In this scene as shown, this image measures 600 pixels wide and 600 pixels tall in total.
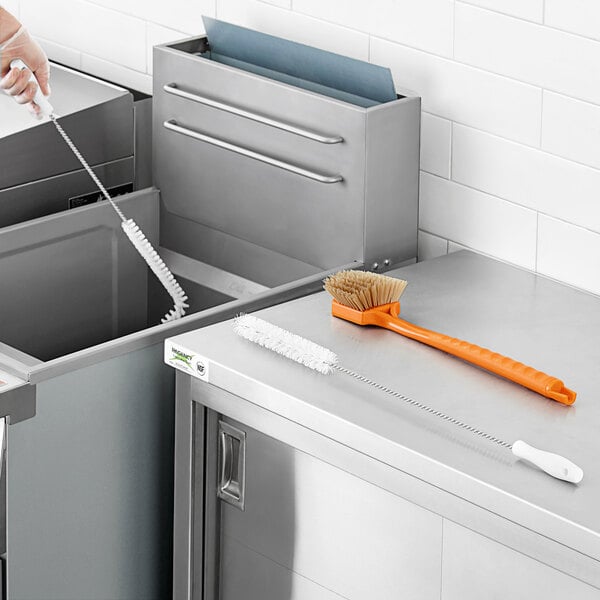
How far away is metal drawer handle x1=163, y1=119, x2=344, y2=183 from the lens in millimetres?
1949

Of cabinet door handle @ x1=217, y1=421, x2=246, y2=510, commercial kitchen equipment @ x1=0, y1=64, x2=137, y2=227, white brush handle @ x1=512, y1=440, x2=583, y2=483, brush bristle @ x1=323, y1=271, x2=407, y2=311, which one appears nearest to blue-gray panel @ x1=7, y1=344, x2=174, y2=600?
cabinet door handle @ x1=217, y1=421, x2=246, y2=510

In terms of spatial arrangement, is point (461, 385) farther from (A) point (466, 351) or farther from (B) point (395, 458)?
(B) point (395, 458)

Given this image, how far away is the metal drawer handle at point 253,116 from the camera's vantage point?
1924 millimetres

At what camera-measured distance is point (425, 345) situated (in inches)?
66.7

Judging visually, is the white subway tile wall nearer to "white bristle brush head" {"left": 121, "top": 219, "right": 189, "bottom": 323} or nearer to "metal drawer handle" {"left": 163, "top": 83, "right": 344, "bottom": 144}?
"metal drawer handle" {"left": 163, "top": 83, "right": 344, "bottom": 144}

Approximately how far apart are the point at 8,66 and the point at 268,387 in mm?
708

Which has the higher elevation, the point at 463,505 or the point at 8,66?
the point at 8,66

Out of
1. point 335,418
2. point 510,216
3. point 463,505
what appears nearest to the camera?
point 463,505

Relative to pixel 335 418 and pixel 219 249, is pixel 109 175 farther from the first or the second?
pixel 335 418

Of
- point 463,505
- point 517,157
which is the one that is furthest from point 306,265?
point 463,505

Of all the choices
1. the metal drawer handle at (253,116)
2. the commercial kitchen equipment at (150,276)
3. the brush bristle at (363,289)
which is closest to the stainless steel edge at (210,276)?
the commercial kitchen equipment at (150,276)

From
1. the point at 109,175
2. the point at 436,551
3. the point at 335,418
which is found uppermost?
the point at 109,175

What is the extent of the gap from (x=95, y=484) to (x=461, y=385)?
548mm

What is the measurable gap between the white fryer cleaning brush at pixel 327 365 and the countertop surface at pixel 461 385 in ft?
0.03
